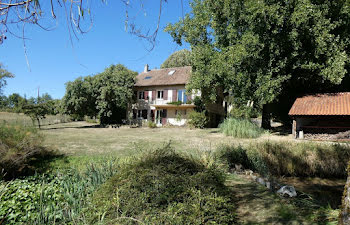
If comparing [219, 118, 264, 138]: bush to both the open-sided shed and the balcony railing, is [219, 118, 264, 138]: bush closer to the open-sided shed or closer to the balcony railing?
the open-sided shed

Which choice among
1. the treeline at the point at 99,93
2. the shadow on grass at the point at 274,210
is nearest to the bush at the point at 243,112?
the treeline at the point at 99,93

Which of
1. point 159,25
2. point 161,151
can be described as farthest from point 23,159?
point 159,25

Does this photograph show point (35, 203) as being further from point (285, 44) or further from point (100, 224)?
point (285, 44)

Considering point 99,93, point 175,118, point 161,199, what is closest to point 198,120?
point 175,118

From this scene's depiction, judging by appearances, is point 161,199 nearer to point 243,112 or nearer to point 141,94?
point 243,112

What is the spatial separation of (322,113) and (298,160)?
959cm

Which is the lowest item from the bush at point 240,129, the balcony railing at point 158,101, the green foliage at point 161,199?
the green foliage at point 161,199

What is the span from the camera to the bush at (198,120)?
2425 cm

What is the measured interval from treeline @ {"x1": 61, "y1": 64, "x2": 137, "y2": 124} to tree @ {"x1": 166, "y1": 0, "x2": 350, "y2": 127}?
12.7 m

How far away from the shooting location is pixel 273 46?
1555 cm

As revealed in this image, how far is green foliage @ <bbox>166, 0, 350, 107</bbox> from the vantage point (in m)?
14.6

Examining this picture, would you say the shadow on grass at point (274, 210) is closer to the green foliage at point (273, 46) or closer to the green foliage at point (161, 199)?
the green foliage at point (161, 199)

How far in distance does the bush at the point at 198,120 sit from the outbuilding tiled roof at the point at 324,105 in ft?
32.4

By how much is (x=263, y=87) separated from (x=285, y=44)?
3670 mm
